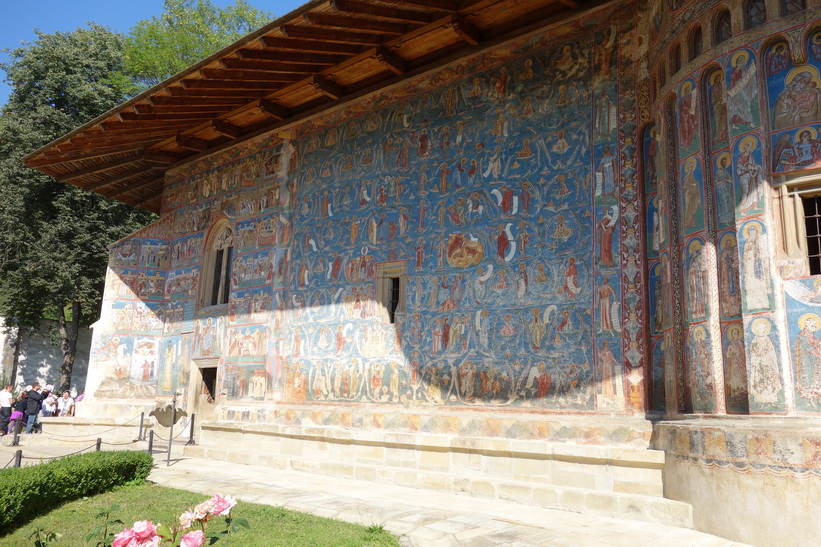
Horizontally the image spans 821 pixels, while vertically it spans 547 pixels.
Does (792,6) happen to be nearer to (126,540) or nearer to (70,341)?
(126,540)

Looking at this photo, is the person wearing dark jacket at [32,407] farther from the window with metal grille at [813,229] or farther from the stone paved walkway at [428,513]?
the window with metal grille at [813,229]

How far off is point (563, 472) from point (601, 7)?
5.87 metres

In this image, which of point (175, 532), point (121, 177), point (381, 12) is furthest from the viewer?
point (121, 177)

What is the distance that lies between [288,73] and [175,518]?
7.75m

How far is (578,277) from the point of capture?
320 inches

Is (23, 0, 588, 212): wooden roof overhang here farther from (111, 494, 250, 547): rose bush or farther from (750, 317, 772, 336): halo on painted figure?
(111, 494, 250, 547): rose bush

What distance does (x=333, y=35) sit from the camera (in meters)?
9.87

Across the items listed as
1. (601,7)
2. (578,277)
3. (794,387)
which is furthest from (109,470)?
(601,7)

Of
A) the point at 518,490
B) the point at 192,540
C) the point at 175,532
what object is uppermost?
the point at 192,540

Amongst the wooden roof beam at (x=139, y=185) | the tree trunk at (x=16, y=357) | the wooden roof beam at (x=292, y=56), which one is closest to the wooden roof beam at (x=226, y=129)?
the wooden roof beam at (x=292, y=56)

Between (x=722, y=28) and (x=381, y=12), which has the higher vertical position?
(x=381, y=12)

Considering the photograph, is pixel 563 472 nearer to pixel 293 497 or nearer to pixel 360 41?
pixel 293 497

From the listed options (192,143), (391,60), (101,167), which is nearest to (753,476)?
(391,60)

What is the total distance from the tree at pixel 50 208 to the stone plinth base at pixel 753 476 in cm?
1945
